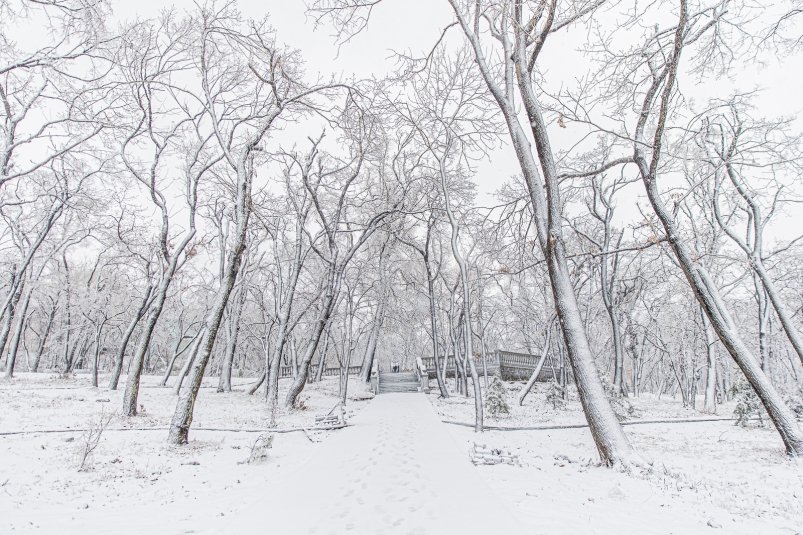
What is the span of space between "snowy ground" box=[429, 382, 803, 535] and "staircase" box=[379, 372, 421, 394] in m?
18.1

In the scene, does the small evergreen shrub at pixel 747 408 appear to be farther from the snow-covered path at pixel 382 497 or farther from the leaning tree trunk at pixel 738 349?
the snow-covered path at pixel 382 497

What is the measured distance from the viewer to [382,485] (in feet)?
17.2

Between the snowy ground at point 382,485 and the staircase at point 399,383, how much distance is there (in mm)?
17104

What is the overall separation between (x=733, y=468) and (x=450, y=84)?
37.6 ft

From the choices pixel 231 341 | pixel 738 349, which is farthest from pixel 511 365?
pixel 738 349

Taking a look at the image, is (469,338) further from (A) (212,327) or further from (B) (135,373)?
(B) (135,373)

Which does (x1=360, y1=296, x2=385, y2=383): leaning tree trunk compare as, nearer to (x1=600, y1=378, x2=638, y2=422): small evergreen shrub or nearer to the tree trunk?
(x1=600, y1=378, x2=638, y2=422): small evergreen shrub

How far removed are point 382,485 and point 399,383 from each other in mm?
22625

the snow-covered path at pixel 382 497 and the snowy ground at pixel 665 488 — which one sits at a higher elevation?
Result: the snowy ground at pixel 665 488

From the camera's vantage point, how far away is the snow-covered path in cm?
381

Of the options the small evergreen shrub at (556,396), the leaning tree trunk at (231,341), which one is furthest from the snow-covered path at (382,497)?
the leaning tree trunk at (231,341)

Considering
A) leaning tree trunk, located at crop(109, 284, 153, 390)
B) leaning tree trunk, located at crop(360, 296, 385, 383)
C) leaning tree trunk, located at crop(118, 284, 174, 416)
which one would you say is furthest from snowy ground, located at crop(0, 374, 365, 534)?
leaning tree trunk, located at crop(360, 296, 385, 383)

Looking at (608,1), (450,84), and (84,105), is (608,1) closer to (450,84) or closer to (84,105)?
(450,84)

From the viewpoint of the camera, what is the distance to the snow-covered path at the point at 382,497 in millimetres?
3809
